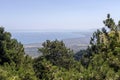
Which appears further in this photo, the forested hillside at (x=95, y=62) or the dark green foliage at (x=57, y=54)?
the dark green foliage at (x=57, y=54)

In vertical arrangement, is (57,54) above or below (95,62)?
below

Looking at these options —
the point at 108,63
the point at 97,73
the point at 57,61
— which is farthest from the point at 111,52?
the point at 57,61

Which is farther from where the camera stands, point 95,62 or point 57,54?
point 57,54

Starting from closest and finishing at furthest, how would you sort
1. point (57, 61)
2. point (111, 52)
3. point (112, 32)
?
1. point (111, 52)
2. point (112, 32)
3. point (57, 61)

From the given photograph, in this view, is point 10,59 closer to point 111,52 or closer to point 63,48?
point 63,48

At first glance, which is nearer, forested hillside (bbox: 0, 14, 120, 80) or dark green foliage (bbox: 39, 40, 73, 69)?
forested hillside (bbox: 0, 14, 120, 80)

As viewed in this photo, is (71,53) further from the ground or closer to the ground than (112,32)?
closer to the ground

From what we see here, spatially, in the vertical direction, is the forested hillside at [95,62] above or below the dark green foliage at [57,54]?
above

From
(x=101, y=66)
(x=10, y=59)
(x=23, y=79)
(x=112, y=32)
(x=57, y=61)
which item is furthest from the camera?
(x=57, y=61)

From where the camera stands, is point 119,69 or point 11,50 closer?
point 119,69

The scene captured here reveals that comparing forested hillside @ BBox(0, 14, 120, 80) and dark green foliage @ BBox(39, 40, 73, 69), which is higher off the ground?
forested hillside @ BBox(0, 14, 120, 80)

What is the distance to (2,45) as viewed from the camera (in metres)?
43.6

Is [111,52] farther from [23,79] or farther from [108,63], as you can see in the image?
[23,79]

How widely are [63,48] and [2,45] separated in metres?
19.3
